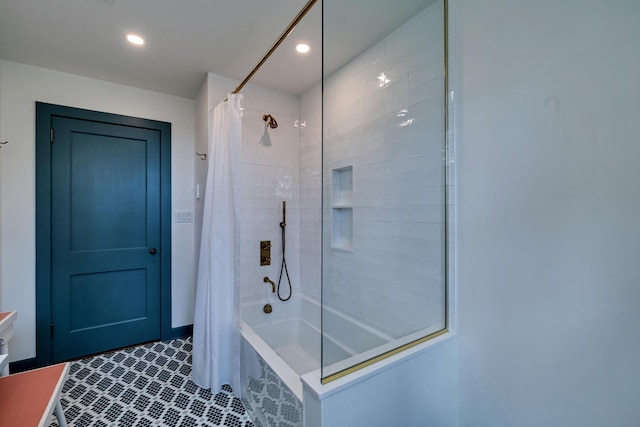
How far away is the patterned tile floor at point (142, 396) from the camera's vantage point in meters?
1.66

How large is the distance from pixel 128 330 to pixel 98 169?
1496 millimetres

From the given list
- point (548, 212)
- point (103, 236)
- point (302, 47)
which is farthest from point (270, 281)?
point (548, 212)

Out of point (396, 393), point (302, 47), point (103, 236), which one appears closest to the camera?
point (396, 393)

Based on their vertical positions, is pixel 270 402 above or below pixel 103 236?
below

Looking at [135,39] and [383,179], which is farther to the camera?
[135,39]

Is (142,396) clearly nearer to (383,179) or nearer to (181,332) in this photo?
(181,332)

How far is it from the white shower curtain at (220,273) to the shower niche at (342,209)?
2.45 feet

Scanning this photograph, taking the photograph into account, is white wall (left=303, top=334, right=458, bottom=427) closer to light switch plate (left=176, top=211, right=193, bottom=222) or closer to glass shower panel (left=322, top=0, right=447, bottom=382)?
glass shower panel (left=322, top=0, right=447, bottom=382)

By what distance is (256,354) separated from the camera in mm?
1621

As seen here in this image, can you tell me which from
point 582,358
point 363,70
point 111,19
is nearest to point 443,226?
point 582,358

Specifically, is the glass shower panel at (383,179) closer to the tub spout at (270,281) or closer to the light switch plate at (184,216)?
the tub spout at (270,281)

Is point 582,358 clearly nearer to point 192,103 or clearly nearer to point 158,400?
point 158,400

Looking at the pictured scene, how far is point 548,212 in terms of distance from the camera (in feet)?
3.34

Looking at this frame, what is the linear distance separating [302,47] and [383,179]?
1.12 metres
